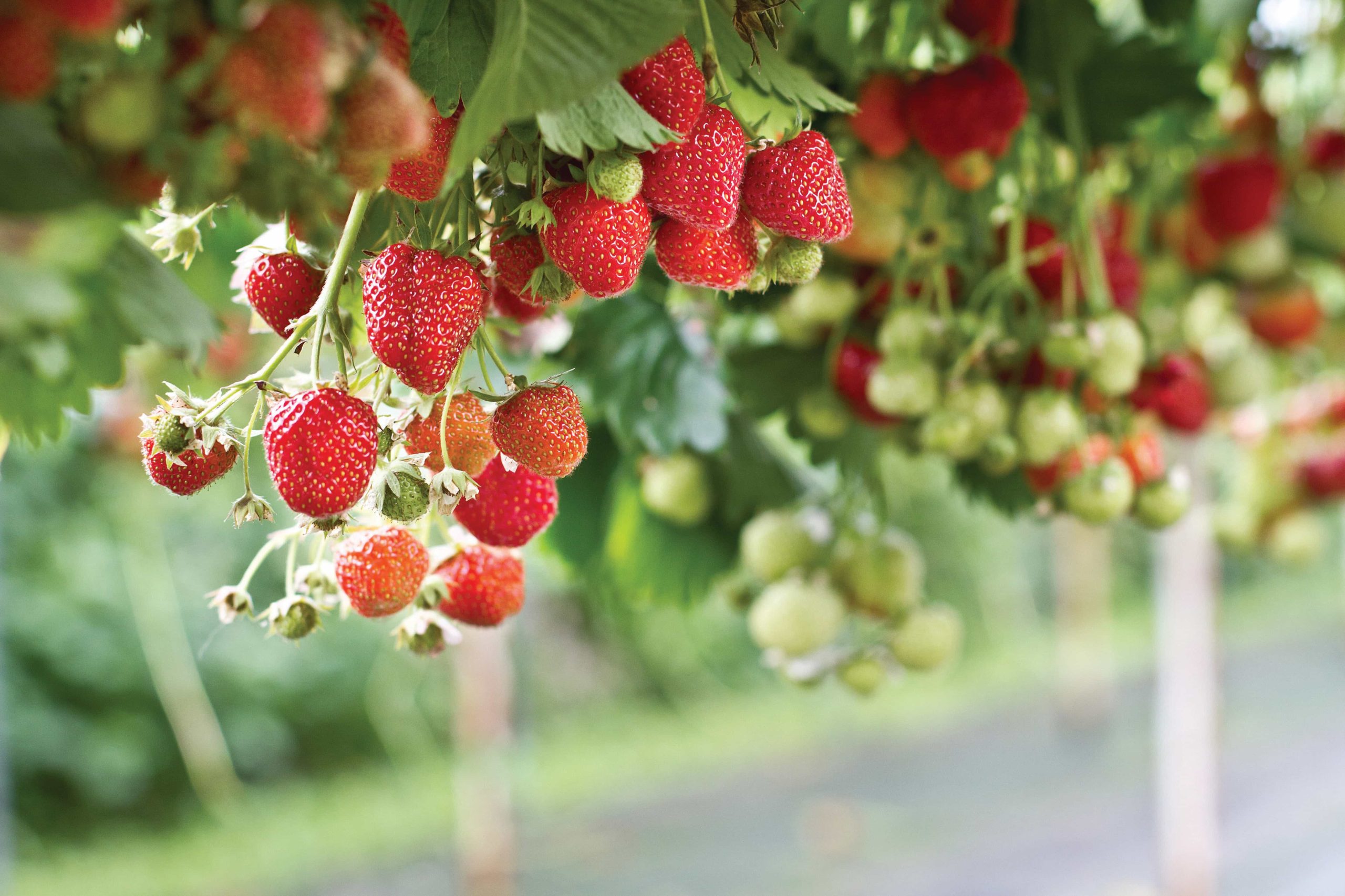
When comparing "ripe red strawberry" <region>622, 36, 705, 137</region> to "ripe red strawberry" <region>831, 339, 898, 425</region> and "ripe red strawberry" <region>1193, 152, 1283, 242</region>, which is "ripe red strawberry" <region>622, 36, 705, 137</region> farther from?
"ripe red strawberry" <region>1193, 152, 1283, 242</region>

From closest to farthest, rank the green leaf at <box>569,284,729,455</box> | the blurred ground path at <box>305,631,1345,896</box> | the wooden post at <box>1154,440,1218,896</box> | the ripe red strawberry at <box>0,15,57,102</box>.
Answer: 1. the ripe red strawberry at <box>0,15,57,102</box>
2. the green leaf at <box>569,284,729,455</box>
3. the wooden post at <box>1154,440,1218,896</box>
4. the blurred ground path at <box>305,631,1345,896</box>

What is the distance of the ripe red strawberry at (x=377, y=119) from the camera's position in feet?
0.53

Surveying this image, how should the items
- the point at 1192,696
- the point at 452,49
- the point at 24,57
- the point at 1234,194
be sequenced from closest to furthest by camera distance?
the point at 24,57, the point at 452,49, the point at 1234,194, the point at 1192,696

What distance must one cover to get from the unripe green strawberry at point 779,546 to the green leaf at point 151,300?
386 mm

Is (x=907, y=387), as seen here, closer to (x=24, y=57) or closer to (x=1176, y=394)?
(x=1176, y=394)

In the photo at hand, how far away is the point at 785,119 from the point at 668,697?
2.74 metres

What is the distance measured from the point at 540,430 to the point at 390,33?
83mm

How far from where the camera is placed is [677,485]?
22.3 inches

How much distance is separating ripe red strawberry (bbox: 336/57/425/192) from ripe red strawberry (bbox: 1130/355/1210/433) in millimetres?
414

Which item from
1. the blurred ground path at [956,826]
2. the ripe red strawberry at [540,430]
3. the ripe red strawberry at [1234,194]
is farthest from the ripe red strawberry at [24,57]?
the blurred ground path at [956,826]

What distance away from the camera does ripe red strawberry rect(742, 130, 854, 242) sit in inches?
9.6

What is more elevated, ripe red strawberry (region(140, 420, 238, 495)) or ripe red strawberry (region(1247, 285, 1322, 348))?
ripe red strawberry (region(1247, 285, 1322, 348))

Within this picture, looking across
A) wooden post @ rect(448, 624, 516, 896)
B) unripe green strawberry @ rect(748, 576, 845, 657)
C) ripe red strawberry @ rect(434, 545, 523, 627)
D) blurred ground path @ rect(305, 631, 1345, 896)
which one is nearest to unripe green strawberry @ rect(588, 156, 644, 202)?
ripe red strawberry @ rect(434, 545, 523, 627)

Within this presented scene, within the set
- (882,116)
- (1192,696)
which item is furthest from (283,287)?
(1192,696)
